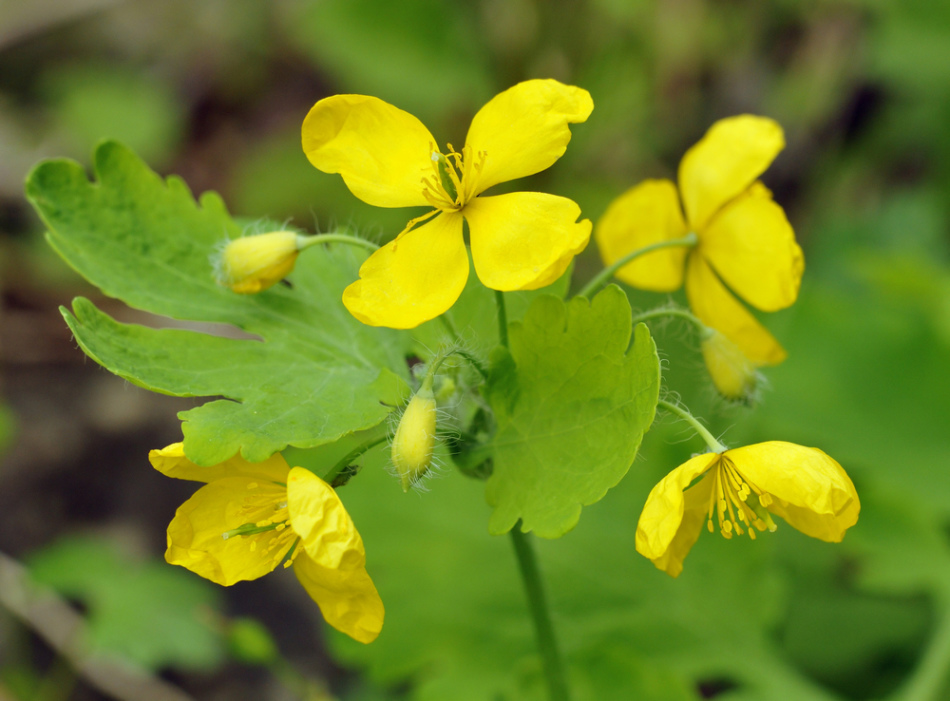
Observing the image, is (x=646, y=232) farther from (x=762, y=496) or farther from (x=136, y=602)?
(x=136, y=602)

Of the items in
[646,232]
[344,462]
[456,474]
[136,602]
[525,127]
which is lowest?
[136,602]

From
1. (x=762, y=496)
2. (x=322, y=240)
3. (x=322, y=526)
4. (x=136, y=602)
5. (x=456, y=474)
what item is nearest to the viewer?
(x=322, y=526)

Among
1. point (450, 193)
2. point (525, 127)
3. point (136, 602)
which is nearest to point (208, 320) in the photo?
point (450, 193)

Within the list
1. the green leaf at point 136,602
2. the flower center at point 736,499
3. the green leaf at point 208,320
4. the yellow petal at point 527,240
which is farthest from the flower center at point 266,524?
the green leaf at point 136,602

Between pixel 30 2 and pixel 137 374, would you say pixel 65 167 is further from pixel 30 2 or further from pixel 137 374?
pixel 30 2

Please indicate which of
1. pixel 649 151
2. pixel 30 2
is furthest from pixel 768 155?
pixel 30 2

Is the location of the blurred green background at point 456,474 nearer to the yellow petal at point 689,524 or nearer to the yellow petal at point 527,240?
the yellow petal at point 689,524

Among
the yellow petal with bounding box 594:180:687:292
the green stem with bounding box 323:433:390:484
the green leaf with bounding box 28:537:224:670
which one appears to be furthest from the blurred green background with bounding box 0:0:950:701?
the green stem with bounding box 323:433:390:484
